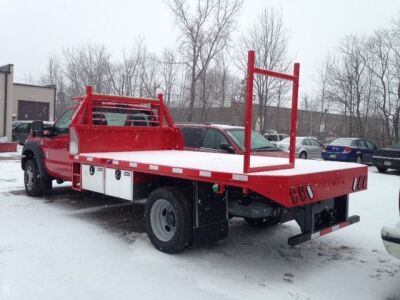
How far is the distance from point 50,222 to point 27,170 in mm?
2729


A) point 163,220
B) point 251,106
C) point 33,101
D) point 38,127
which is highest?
point 33,101

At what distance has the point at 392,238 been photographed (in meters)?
4.06

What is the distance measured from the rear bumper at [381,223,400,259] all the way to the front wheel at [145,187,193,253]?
2.14 metres

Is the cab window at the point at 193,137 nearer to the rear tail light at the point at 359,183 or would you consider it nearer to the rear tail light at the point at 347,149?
the rear tail light at the point at 359,183

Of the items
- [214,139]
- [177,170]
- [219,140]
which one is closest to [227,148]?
[219,140]

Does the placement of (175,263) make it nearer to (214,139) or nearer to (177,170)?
(177,170)

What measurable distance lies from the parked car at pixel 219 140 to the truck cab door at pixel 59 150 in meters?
2.74

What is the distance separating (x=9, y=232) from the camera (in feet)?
20.1

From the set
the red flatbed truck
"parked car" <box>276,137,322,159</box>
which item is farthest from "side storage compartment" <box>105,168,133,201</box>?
"parked car" <box>276,137,322,159</box>

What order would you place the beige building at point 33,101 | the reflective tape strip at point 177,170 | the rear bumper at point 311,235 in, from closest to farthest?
the rear bumper at point 311,235 → the reflective tape strip at point 177,170 → the beige building at point 33,101

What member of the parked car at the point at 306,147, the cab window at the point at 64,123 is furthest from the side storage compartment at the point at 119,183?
the parked car at the point at 306,147

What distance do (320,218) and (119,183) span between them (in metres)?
2.73

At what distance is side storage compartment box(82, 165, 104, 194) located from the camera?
21.0 ft

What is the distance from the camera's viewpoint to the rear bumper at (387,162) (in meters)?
16.6
